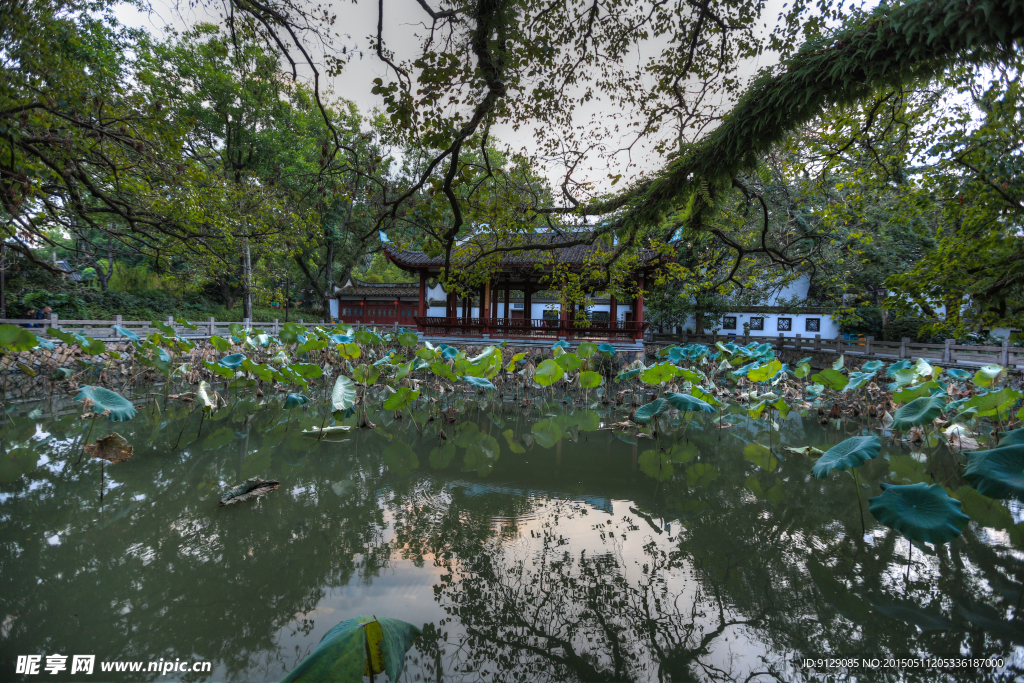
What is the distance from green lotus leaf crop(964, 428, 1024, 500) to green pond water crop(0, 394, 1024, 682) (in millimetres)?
605

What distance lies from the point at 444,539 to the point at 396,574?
1.47 feet

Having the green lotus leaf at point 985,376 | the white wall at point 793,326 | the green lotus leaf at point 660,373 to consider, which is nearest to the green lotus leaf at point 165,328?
the green lotus leaf at point 660,373

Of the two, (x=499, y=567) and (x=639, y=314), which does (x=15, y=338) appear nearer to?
(x=499, y=567)

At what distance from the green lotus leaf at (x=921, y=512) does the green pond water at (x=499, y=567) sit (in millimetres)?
386

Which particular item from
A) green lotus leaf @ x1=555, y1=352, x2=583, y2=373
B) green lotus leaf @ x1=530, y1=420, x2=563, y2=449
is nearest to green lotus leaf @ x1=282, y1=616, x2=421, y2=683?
green lotus leaf @ x1=530, y1=420, x2=563, y2=449

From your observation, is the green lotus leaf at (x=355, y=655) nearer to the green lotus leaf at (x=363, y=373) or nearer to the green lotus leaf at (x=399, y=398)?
the green lotus leaf at (x=399, y=398)

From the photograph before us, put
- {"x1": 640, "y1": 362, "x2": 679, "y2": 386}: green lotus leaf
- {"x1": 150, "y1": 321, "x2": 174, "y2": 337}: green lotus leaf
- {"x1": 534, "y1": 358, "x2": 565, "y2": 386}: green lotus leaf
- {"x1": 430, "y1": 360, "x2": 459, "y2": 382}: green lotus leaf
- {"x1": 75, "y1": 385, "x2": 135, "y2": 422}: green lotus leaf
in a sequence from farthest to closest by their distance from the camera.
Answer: {"x1": 150, "y1": 321, "x2": 174, "y2": 337}: green lotus leaf, {"x1": 534, "y1": 358, "x2": 565, "y2": 386}: green lotus leaf, {"x1": 430, "y1": 360, "x2": 459, "y2": 382}: green lotus leaf, {"x1": 640, "y1": 362, "x2": 679, "y2": 386}: green lotus leaf, {"x1": 75, "y1": 385, "x2": 135, "y2": 422}: green lotus leaf

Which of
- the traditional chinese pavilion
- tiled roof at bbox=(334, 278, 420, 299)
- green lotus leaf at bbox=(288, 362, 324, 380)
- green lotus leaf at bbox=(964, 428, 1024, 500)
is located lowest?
green lotus leaf at bbox=(964, 428, 1024, 500)

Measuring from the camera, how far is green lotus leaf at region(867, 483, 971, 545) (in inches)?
80.0

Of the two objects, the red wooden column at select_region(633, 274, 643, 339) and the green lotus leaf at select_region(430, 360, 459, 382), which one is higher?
the red wooden column at select_region(633, 274, 643, 339)

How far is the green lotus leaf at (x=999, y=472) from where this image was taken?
196 centimetres

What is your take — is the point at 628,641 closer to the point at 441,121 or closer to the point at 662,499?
the point at 662,499

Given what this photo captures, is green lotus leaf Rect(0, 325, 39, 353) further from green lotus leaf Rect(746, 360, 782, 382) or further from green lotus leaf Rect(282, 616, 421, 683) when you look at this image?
green lotus leaf Rect(746, 360, 782, 382)

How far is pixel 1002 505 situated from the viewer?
11.4ft
